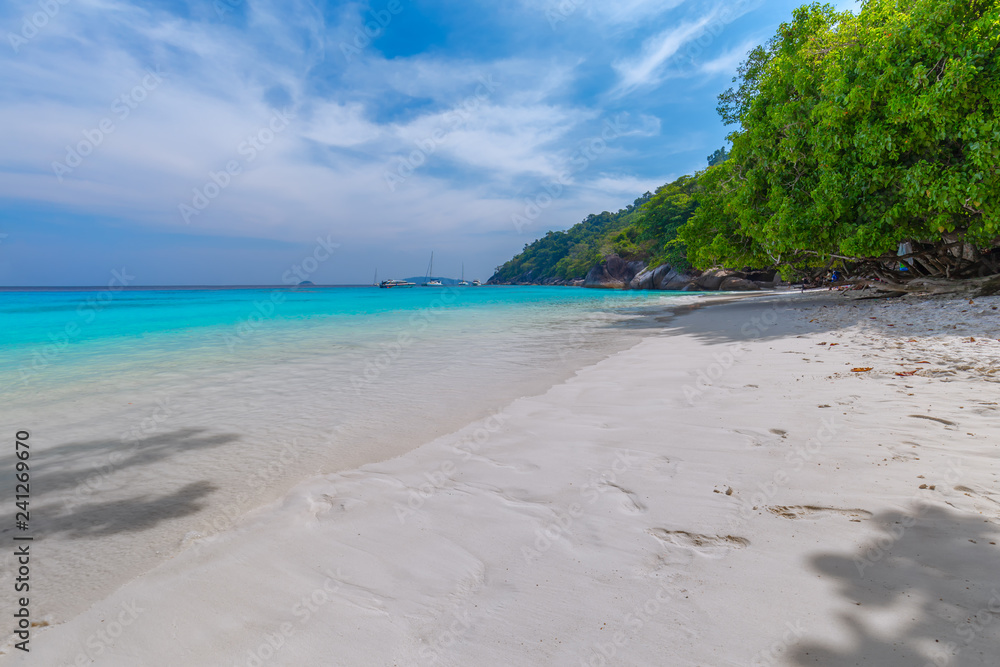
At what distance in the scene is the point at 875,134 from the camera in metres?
11.5

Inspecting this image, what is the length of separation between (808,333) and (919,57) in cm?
775

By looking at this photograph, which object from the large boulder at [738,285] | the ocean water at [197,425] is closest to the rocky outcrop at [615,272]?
the large boulder at [738,285]

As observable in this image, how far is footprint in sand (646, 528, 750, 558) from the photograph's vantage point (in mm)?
2407

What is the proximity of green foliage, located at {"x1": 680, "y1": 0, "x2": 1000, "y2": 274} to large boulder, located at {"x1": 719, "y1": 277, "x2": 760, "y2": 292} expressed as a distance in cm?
2807

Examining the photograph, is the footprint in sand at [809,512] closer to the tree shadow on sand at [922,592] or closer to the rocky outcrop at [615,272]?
the tree shadow on sand at [922,592]

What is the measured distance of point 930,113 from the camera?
1020 centimetres

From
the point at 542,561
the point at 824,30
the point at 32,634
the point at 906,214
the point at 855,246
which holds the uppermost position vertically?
the point at 824,30

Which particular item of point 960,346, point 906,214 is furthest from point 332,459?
point 906,214

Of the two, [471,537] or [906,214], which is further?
[906,214]

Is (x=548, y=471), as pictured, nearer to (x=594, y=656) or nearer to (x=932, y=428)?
(x=594, y=656)

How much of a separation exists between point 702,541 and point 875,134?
14.3 m

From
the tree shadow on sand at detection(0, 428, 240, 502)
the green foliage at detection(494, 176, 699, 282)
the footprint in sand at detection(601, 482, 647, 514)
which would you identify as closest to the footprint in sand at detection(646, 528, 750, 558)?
the footprint in sand at detection(601, 482, 647, 514)

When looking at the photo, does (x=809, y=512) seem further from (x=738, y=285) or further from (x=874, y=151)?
(x=738, y=285)

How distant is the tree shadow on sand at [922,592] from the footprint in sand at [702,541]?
15.0 inches
